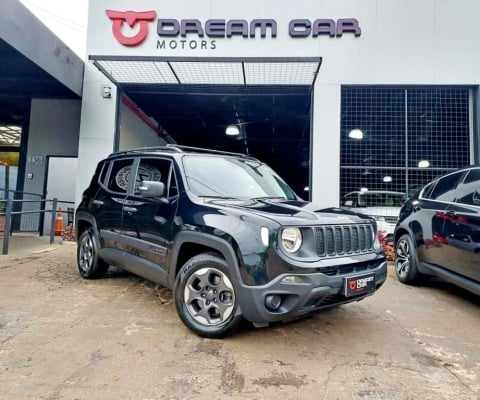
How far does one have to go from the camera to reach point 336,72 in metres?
8.71

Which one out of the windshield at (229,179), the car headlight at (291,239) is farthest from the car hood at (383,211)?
the car headlight at (291,239)

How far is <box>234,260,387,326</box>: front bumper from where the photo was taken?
265 cm

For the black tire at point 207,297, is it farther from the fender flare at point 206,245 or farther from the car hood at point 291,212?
the car hood at point 291,212

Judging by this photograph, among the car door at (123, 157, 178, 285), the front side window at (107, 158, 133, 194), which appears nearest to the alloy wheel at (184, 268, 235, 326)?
the car door at (123, 157, 178, 285)

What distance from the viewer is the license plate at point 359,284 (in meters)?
2.84

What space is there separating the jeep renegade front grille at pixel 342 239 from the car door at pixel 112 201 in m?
2.38

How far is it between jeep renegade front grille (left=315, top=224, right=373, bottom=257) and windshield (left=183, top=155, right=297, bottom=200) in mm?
971

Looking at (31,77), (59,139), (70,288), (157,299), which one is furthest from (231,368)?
(59,139)

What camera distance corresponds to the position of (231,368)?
8.41 ft

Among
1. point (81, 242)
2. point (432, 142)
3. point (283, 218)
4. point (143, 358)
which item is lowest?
point (143, 358)

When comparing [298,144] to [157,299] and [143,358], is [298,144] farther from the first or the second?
[143,358]

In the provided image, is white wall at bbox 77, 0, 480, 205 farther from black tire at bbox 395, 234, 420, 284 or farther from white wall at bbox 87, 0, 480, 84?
black tire at bbox 395, 234, 420, 284

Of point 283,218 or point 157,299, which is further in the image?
point 157,299

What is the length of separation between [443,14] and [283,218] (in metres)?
8.71
